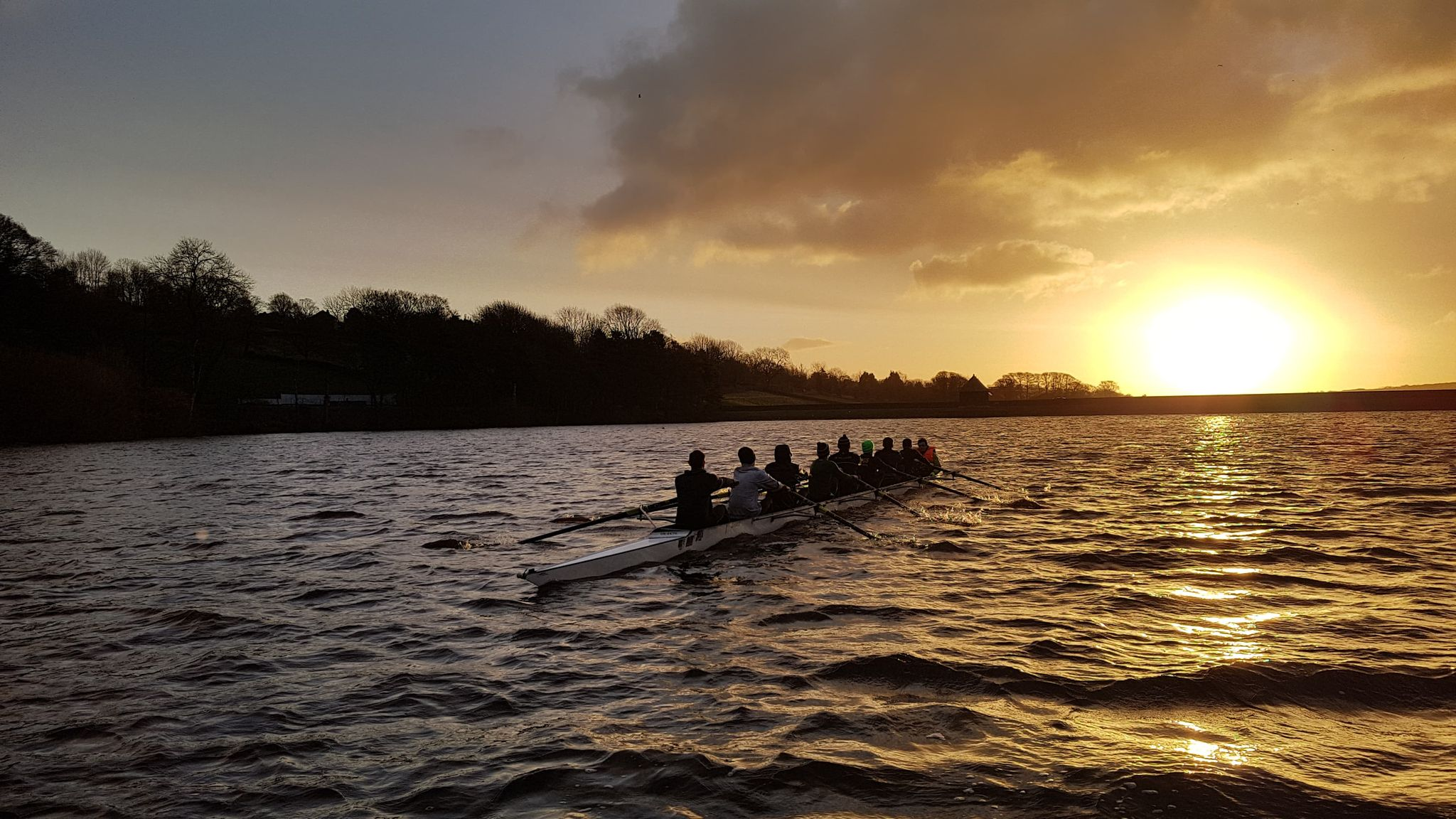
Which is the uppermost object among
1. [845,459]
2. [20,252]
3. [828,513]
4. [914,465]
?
[20,252]

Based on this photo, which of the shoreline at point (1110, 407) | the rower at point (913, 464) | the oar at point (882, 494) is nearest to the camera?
the oar at point (882, 494)

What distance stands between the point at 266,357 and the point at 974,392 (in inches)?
4955

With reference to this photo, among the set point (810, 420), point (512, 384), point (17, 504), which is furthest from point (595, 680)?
point (810, 420)

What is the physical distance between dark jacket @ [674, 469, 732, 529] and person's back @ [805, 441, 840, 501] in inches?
213

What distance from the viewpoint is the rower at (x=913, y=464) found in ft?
86.9

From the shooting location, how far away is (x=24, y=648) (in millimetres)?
9164

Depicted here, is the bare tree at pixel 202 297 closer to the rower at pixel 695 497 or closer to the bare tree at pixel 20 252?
the bare tree at pixel 20 252

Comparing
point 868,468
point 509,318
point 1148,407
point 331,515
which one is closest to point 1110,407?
point 1148,407

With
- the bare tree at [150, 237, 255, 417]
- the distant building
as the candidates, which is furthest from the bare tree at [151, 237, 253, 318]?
the distant building

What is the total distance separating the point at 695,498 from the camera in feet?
48.4

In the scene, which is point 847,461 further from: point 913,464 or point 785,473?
point 913,464

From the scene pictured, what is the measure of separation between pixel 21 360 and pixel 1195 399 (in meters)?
161

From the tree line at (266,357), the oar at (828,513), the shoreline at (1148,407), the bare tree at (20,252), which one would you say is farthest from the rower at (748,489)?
the shoreline at (1148,407)

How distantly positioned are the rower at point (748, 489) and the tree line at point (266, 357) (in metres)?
51.1
